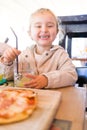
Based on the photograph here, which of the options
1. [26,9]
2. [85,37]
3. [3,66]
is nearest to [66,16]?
[85,37]

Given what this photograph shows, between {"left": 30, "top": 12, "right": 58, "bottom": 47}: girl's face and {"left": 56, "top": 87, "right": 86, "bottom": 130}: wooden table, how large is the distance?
403 mm

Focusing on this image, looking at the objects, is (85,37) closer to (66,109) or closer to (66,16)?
(66,16)

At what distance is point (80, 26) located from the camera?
180 cm

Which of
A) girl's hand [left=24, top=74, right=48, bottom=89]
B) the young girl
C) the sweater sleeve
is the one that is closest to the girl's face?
the young girl

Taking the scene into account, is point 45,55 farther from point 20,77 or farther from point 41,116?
point 41,116

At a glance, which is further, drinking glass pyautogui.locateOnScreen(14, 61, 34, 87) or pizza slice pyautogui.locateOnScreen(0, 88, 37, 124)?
drinking glass pyautogui.locateOnScreen(14, 61, 34, 87)

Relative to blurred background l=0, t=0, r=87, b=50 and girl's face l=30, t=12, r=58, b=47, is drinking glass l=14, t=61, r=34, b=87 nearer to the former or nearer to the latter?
girl's face l=30, t=12, r=58, b=47

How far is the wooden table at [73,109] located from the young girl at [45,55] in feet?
0.45

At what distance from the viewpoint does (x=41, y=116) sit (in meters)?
0.38

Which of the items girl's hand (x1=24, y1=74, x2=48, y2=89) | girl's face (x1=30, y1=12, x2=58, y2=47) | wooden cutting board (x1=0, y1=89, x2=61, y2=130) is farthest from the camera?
girl's face (x1=30, y1=12, x2=58, y2=47)

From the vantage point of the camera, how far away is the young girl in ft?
2.49

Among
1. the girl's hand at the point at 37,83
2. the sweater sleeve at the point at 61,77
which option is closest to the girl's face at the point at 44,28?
the sweater sleeve at the point at 61,77

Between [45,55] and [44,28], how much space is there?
14 centimetres

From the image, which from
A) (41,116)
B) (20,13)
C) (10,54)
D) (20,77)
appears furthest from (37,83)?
(20,13)
